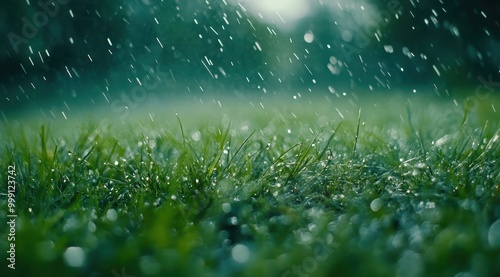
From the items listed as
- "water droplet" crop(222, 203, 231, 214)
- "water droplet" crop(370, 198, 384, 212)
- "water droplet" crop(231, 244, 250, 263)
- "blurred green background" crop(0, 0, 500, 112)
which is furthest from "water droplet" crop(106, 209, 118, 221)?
"blurred green background" crop(0, 0, 500, 112)

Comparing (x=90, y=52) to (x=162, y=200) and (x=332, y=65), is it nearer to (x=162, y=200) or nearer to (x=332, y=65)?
(x=332, y=65)

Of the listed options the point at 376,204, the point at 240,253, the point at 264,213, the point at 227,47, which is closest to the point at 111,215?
the point at 264,213

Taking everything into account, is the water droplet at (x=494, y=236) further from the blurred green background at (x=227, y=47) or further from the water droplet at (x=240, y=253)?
the blurred green background at (x=227, y=47)

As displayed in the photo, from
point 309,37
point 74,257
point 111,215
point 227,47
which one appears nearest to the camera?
point 74,257

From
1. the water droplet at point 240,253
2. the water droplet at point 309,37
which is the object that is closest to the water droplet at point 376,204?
the water droplet at point 240,253

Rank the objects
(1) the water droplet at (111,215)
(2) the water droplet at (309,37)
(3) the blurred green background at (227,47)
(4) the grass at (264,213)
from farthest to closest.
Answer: (2) the water droplet at (309,37)
(3) the blurred green background at (227,47)
(1) the water droplet at (111,215)
(4) the grass at (264,213)

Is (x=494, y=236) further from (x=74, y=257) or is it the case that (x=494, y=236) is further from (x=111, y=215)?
(x=111, y=215)

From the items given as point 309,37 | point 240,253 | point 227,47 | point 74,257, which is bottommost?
point 240,253

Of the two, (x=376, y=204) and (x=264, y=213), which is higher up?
(x=264, y=213)
